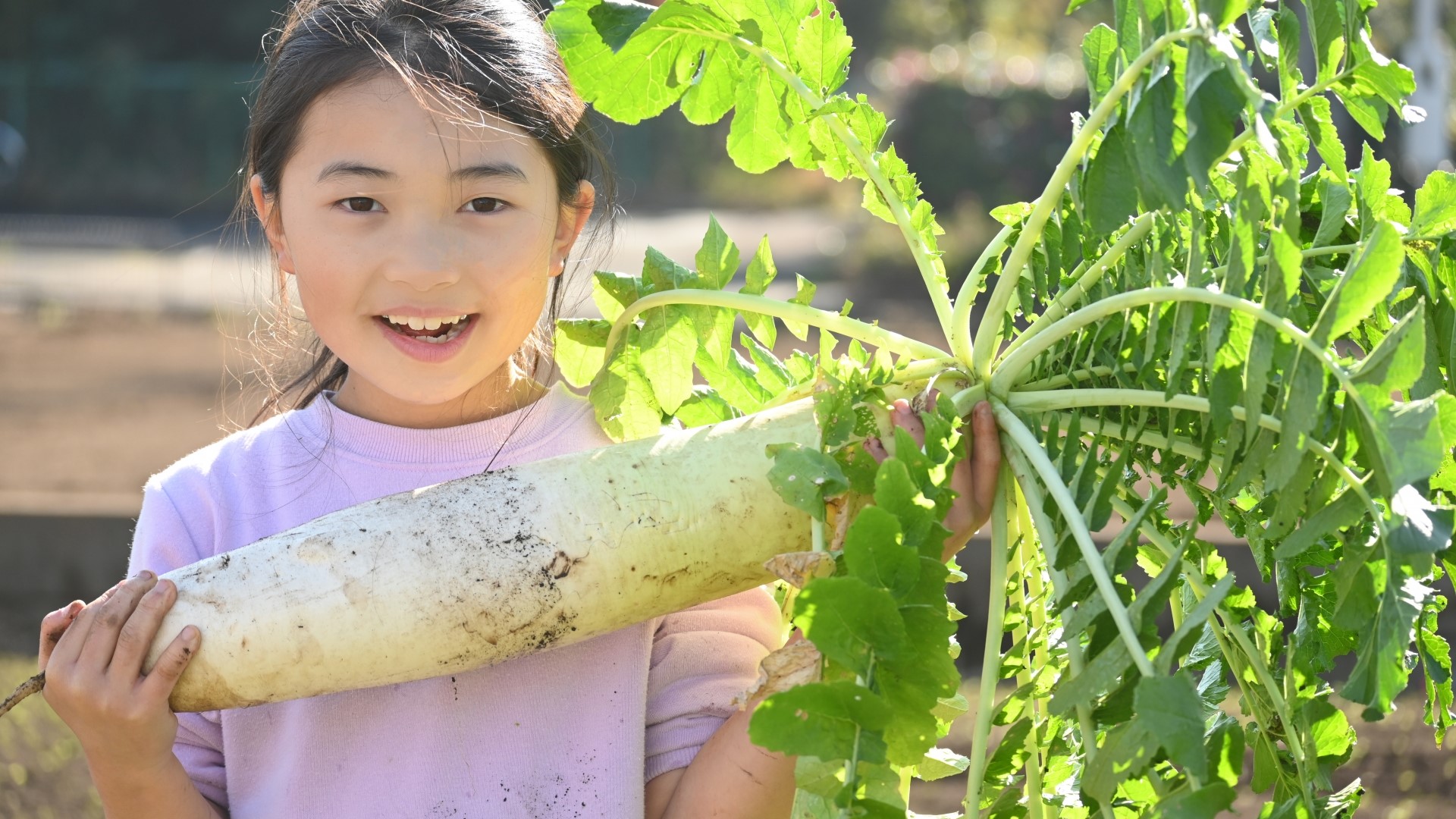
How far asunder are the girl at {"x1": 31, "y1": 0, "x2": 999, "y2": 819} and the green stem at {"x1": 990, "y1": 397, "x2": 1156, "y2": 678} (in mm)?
37

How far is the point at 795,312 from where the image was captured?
66.9 inches

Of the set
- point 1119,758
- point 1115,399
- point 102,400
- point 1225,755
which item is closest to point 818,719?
point 1119,758

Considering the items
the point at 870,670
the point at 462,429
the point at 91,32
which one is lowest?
the point at 870,670

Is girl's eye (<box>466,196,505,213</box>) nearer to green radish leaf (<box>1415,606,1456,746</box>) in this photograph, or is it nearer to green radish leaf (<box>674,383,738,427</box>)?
green radish leaf (<box>674,383,738,427</box>)

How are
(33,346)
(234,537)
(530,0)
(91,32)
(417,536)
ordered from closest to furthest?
(417,536) < (234,537) < (530,0) < (33,346) < (91,32)

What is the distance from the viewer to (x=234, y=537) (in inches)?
72.7

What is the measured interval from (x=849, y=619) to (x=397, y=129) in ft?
2.65

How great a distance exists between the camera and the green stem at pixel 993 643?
1432mm

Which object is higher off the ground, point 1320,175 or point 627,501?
point 1320,175

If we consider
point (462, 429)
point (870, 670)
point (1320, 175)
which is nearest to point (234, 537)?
point (462, 429)

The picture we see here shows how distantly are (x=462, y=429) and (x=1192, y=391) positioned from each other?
900 mm

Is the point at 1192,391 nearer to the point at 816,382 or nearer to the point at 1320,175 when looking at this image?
the point at 1320,175

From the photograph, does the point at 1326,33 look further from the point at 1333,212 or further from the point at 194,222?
the point at 194,222

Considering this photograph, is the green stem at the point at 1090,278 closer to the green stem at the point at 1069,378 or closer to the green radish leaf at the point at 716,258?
the green stem at the point at 1069,378
